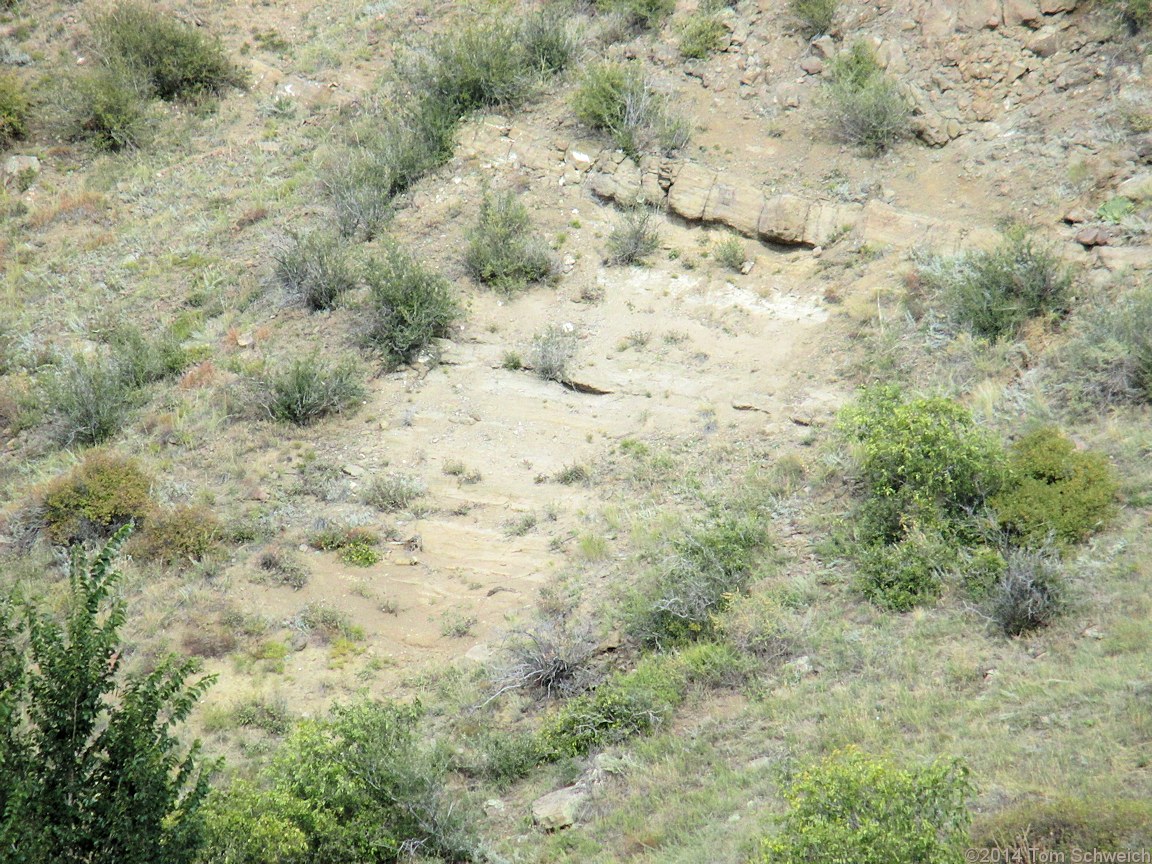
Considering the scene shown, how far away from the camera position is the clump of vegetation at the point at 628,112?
1652 centimetres

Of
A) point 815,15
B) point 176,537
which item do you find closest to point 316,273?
point 176,537

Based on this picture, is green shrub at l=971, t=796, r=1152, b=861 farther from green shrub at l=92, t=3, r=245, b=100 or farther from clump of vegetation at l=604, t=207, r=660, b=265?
green shrub at l=92, t=3, r=245, b=100

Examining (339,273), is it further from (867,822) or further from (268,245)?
(867,822)

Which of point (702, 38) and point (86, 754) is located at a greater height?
point (702, 38)

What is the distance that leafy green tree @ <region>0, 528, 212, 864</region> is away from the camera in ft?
17.8

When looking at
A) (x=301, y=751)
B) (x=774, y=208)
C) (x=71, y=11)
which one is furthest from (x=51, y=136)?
(x=301, y=751)

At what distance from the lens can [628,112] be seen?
16.6 meters

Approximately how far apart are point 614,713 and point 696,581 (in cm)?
168

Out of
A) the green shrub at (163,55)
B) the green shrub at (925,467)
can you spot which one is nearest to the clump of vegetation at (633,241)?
the green shrub at (925,467)

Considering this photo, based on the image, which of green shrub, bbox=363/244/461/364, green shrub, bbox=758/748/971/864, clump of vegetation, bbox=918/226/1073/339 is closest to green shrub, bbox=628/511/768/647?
green shrub, bbox=758/748/971/864

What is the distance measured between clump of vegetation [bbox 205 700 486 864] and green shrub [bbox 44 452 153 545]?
18.0 feet

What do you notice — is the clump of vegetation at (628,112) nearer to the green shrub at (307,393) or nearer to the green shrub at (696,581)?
the green shrub at (307,393)

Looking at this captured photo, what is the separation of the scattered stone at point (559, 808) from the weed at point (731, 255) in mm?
9242

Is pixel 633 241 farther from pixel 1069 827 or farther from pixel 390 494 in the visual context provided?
pixel 1069 827
